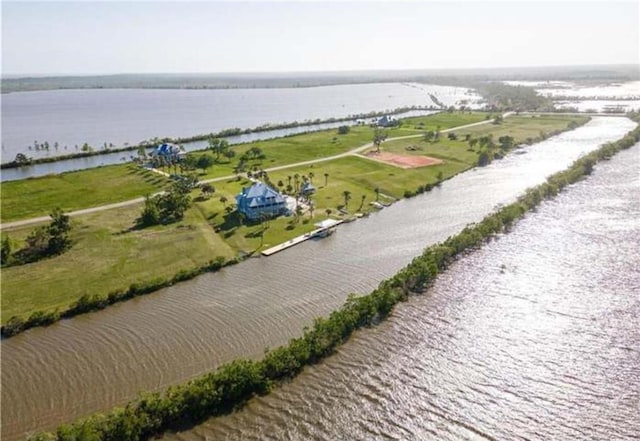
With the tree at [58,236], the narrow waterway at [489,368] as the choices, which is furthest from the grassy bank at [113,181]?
the narrow waterway at [489,368]

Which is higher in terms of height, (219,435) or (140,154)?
(140,154)

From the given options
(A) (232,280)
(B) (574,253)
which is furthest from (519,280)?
(A) (232,280)

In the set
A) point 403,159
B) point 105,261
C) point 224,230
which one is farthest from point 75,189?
point 403,159

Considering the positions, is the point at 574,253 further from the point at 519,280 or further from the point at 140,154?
the point at 140,154

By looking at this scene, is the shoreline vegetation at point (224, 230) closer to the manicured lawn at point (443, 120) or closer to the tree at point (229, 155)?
the tree at point (229, 155)

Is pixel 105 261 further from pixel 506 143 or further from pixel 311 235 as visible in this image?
pixel 506 143

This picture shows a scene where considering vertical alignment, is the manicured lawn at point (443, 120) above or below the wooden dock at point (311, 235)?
above
